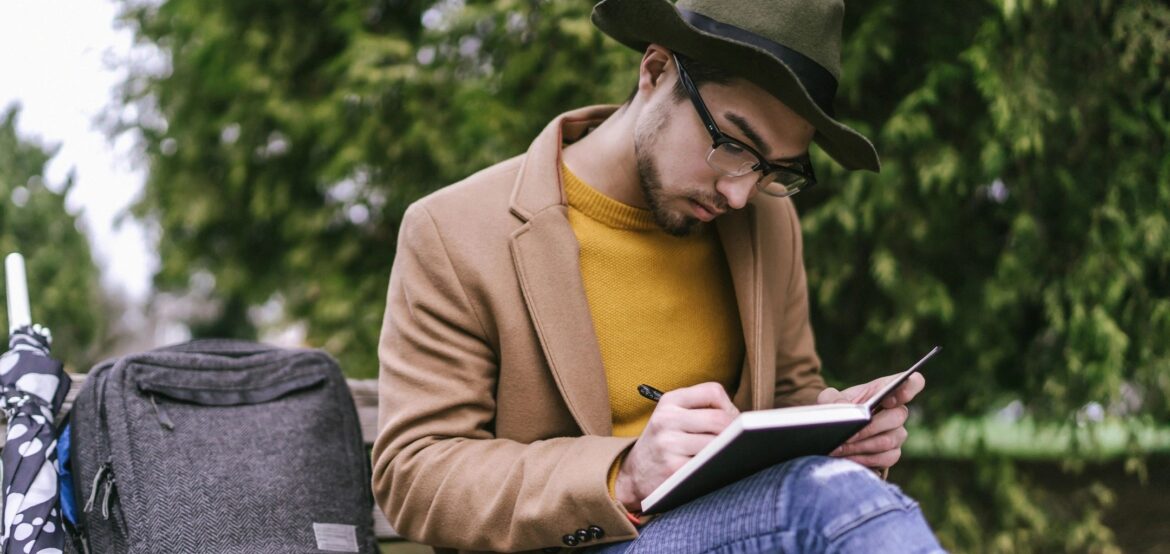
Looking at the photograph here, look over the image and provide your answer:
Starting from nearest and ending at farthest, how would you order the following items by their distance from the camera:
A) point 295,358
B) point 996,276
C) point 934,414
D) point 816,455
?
point 816,455 → point 295,358 → point 996,276 → point 934,414

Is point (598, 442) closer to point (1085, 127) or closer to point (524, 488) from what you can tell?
point (524, 488)

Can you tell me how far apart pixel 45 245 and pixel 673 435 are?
334cm

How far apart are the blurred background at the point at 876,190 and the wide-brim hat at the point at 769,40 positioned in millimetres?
946

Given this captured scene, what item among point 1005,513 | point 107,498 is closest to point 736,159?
point 107,498

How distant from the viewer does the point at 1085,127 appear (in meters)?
2.86

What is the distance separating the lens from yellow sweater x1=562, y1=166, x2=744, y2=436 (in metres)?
2.13

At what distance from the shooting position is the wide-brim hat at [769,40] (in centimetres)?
187

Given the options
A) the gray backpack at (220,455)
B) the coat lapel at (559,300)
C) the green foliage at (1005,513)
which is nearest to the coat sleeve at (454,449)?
the coat lapel at (559,300)

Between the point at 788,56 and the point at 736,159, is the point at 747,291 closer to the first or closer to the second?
the point at 736,159

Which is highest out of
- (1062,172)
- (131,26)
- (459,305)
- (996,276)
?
(131,26)

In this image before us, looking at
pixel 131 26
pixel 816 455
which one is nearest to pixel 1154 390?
pixel 816 455

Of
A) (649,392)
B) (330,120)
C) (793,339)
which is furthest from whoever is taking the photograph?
(330,120)

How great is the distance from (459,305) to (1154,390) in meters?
2.14

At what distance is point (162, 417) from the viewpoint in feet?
6.56
